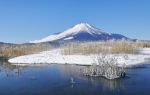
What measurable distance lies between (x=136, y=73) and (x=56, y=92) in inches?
376

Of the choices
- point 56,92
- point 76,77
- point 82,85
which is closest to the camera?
point 56,92

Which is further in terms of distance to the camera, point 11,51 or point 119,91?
point 11,51

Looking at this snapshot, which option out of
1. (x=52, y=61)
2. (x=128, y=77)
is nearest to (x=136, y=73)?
(x=128, y=77)

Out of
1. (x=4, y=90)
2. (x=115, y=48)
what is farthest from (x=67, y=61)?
(x=4, y=90)

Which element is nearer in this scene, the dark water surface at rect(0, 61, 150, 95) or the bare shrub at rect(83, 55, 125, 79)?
the dark water surface at rect(0, 61, 150, 95)

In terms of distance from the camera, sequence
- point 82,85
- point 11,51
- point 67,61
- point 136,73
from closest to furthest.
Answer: point 82,85
point 136,73
point 67,61
point 11,51

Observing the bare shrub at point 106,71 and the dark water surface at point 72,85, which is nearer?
the dark water surface at point 72,85

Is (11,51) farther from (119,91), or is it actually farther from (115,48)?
(119,91)

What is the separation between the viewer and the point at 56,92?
758 inches

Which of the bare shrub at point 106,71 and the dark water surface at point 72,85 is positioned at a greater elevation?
the bare shrub at point 106,71

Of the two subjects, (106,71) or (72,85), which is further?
(106,71)

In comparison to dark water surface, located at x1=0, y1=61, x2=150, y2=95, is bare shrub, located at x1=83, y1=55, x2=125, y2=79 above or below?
above

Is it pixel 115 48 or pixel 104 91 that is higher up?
pixel 115 48

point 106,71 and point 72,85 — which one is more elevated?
point 106,71
